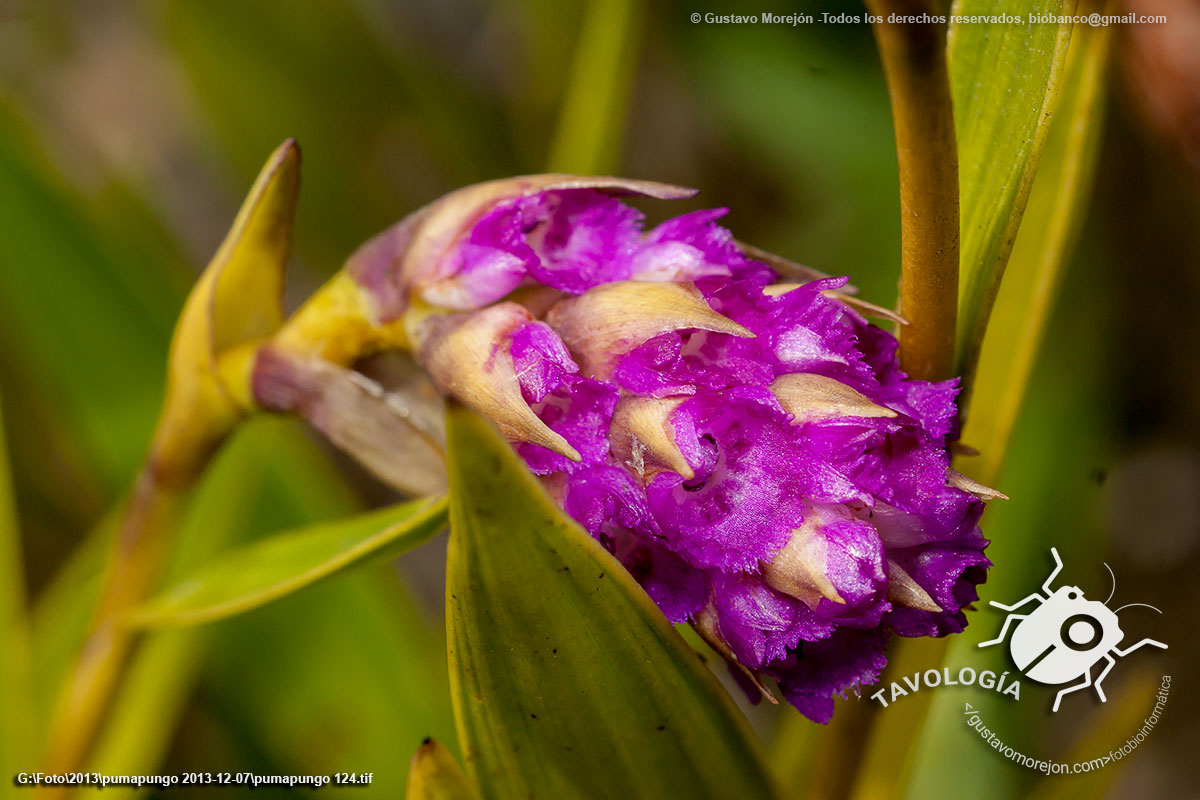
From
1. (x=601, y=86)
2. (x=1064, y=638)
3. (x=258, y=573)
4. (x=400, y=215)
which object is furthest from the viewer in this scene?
(x=400, y=215)

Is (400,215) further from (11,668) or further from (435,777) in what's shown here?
(435,777)

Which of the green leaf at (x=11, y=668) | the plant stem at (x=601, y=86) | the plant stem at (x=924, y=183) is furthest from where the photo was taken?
the plant stem at (x=601, y=86)

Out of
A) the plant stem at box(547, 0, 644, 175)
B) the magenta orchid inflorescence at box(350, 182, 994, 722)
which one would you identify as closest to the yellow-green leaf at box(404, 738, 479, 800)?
the magenta orchid inflorescence at box(350, 182, 994, 722)

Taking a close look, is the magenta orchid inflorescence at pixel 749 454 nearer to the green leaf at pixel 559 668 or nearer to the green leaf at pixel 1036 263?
the green leaf at pixel 559 668

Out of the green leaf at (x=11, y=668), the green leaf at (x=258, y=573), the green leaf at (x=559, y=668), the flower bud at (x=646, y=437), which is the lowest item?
the green leaf at (x=11, y=668)

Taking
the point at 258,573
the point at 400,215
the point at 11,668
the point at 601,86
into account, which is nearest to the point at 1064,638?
the point at 258,573

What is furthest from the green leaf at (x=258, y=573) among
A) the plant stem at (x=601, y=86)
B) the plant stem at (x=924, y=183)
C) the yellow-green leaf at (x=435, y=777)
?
the plant stem at (x=601, y=86)

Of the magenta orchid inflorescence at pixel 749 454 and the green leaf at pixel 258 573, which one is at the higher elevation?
the magenta orchid inflorescence at pixel 749 454
